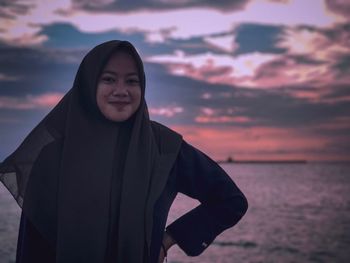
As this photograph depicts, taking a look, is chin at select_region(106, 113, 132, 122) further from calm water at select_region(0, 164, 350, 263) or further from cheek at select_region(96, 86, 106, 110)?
calm water at select_region(0, 164, 350, 263)

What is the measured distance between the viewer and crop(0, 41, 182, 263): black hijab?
1953 millimetres

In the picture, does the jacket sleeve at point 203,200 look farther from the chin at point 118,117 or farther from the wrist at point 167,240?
the chin at point 118,117

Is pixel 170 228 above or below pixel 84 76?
below

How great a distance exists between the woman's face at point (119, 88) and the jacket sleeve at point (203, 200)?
1.27 ft

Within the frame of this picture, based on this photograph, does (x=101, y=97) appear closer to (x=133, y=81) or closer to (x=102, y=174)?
(x=133, y=81)

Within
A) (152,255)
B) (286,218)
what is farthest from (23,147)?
(286,218)

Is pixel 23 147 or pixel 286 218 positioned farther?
pixel 286 218

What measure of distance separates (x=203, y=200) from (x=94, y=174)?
598 mm

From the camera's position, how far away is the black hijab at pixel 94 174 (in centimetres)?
195

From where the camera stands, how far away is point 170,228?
7.39 feet

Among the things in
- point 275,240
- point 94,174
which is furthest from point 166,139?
point 275,240

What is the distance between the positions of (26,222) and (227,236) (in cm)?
1792

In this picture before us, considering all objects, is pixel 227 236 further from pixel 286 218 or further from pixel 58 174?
pixel 58 174

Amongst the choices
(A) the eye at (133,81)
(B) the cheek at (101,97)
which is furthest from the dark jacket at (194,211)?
(A) the eye at (133,81)
